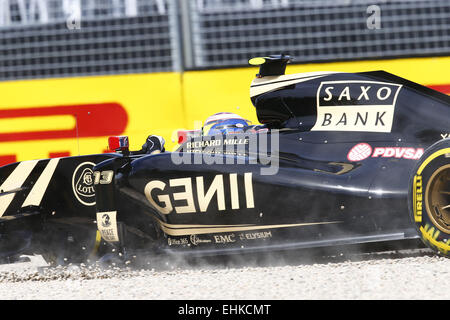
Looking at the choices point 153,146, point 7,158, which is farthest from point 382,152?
point 7,158

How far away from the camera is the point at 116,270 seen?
4.94 meters

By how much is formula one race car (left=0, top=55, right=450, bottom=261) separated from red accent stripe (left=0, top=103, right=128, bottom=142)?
85.8 inches

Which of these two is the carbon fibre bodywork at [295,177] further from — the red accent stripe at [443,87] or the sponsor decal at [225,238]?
the red accent stripe at [443,87]

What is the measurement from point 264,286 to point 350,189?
0.89m

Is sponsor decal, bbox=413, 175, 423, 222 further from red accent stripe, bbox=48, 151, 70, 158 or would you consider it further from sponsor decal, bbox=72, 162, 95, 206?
red accent stripe, bbox=48, 151, 70, 158

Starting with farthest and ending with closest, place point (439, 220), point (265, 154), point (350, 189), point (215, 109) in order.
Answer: point (215, 109)
point (265, 154)
point (350, 189)
point (439, 220)

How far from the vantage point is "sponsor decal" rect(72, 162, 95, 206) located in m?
5.17

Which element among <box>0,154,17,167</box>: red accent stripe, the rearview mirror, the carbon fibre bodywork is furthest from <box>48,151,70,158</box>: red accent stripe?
the carbon fibre bodywork

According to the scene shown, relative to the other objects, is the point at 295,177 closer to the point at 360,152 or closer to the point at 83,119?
the point at 360,152

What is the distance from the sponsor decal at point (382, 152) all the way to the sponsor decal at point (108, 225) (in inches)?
62.6

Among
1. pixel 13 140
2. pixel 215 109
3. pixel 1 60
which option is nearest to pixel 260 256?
pixel 215 109

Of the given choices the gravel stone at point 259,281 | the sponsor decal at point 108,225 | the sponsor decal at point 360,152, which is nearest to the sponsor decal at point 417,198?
the gravel stone at point 259,281

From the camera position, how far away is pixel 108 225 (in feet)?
16.0
